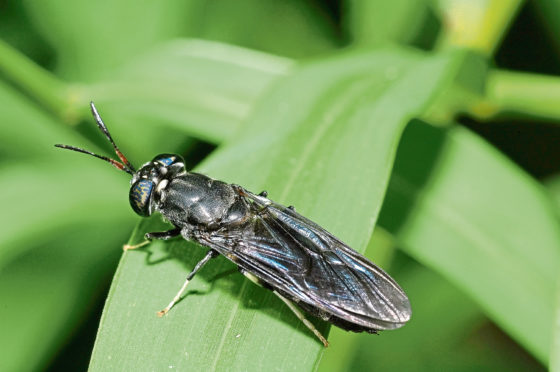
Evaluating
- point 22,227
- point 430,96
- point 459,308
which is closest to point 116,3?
point 22,227

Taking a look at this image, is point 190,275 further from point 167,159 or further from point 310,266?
point 167,159

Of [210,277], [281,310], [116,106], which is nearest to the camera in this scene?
[281,310]

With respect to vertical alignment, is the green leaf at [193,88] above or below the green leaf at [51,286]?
above

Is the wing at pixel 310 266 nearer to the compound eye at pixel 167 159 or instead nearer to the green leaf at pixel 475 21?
the compound eye at pixel 167 159

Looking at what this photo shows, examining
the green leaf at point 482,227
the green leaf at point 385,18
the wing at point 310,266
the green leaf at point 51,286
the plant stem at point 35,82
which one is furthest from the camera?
the green leaf at point 385,18

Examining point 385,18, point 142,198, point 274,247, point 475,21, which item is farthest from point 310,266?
point 385,18

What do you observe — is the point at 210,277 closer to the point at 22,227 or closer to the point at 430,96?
the point at 22,227

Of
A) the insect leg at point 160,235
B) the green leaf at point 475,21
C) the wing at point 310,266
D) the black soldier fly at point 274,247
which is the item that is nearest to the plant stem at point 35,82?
the black soldier fly at point 274,247
